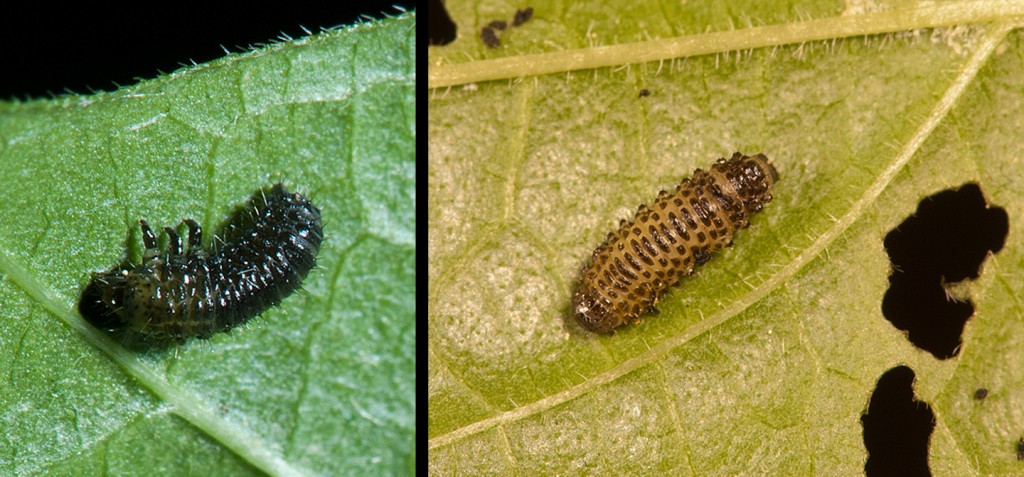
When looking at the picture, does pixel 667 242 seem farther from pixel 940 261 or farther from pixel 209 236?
pixel 209 236

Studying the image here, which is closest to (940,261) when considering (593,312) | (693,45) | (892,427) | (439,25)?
(892,427)

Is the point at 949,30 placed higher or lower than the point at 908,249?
higher

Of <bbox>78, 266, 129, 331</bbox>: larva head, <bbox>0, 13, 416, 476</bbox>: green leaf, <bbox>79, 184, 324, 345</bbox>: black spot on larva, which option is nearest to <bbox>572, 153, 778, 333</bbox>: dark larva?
<bbox>0, 13, 416, 476</bbox>: green leaf

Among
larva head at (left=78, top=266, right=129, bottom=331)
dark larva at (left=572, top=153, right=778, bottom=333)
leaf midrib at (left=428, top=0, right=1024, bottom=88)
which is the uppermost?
leaf midrib at (left=428, top=0, right=1024, bottom=88)

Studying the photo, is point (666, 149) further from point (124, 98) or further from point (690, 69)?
point (124, 98)

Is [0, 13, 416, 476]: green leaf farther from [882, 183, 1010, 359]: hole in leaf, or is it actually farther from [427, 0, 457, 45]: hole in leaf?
[882, 183, 1010, 359]: hole in leaf

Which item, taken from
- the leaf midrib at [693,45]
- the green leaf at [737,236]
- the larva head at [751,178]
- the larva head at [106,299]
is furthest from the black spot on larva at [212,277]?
the larva head at [751,178]

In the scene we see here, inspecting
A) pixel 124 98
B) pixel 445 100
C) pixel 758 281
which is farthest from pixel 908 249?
pixel 124 98
